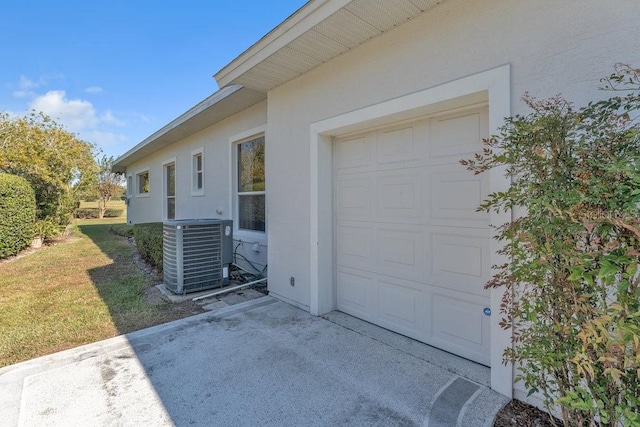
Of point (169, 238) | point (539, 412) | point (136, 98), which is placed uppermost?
point (136, 98)

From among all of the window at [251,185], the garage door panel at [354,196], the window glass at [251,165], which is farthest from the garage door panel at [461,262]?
the window glass at [251,165]

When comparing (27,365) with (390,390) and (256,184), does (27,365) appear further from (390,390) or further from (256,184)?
(256,184)

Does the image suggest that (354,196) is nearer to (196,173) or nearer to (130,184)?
(196,173)

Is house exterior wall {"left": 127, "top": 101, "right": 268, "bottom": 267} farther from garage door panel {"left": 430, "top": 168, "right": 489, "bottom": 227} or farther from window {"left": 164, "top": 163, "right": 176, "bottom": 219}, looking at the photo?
garage door panel {"left": 430, "top": 168, "right": 489, "bottom": 227}

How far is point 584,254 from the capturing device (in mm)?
1168

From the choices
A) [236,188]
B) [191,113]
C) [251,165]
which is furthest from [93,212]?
[251,165]

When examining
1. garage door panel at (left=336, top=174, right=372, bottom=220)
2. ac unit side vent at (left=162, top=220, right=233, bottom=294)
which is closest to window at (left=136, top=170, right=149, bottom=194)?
ac unit side vent at (left=162, top=220, right=233, bottom=294)

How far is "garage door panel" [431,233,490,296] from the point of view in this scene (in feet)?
8.71

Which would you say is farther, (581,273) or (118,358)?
(118,358)

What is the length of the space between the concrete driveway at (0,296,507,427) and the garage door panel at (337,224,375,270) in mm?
785

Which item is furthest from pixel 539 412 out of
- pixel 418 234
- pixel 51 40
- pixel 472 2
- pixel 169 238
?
pixel 51 40

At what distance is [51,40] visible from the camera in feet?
27.9

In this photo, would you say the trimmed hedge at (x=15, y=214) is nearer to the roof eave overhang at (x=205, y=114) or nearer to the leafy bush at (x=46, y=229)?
the leafy bush at (x=46, y=229)

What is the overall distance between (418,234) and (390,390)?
1.46 meters
